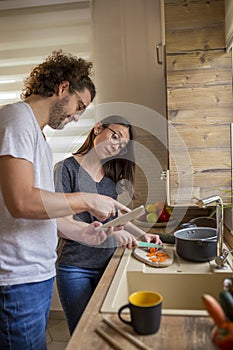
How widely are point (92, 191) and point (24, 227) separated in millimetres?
453

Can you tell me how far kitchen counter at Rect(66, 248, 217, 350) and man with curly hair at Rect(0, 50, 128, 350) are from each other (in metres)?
0.24

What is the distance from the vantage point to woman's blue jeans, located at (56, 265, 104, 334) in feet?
4.49

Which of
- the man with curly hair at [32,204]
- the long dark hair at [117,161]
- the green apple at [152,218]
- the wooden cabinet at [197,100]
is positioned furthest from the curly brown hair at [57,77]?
the green apple at [152,218]

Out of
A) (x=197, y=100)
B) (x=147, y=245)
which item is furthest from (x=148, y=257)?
(x=197, y=100)

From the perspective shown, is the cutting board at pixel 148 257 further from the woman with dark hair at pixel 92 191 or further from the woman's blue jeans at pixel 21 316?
the woman's blue jeans at pixel 21 316

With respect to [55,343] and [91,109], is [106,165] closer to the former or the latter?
[91,109]

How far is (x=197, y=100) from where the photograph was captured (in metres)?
1.62

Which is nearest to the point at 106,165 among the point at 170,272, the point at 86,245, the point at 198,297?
the point at 86,245

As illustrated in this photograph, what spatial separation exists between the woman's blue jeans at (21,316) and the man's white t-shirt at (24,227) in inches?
1.1

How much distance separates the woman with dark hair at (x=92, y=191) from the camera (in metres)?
1.38

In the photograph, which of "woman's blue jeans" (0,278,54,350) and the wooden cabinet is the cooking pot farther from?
"woman's blue jeans" (0,278,54,350)

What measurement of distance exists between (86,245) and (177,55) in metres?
0.91

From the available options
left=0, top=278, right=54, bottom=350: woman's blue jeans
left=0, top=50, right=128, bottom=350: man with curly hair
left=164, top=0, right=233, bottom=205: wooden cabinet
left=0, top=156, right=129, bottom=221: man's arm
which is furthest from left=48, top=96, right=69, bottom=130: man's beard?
left=164, top=0, right=233, bottom=205: wooden cabinet

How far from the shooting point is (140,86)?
212 cm
